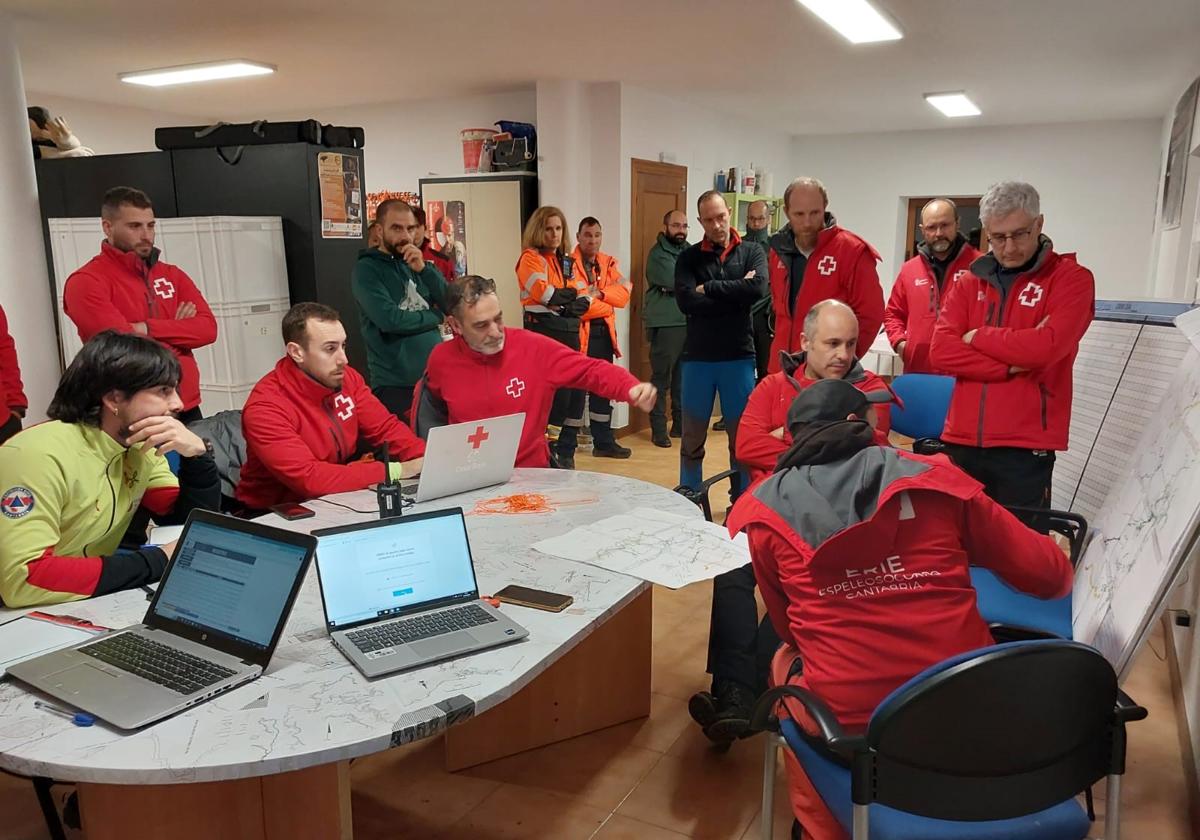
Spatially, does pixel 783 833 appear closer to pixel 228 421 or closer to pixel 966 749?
pixel 966 749

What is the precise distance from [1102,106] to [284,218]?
21.6ft

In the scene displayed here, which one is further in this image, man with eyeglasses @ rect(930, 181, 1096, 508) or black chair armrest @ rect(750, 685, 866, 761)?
man with eyeglasses @ rect(930, 181, 1096, 508)

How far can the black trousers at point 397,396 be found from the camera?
3955 millimetres

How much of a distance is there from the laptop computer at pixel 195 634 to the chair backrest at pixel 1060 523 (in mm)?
2086

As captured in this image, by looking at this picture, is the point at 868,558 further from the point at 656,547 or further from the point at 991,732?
the point at 656,547

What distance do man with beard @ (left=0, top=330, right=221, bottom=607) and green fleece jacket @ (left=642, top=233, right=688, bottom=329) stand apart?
4.33 meters

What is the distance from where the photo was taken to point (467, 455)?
2506mm

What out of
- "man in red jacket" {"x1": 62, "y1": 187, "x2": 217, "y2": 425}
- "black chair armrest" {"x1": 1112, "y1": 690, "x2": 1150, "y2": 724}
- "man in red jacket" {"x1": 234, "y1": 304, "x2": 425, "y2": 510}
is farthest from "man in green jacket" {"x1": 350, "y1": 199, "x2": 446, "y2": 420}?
"black chair armrest" {"x1": 1112, "y1": 690, "x2": 1150, "y2": 724}

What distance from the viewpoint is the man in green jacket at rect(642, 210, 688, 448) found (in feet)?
20.1

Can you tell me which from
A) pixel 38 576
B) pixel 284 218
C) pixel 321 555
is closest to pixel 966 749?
pixel 321 555

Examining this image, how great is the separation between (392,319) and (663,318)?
282 cm

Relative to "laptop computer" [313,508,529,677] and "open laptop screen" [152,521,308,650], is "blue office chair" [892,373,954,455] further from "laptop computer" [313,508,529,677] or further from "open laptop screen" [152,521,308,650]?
"open laptop screen" [152,521,308,650]

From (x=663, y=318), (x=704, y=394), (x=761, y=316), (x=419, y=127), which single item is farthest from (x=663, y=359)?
(x=419, y=127)

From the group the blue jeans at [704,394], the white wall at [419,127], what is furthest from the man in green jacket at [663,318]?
the blue jeans at [704,394]
